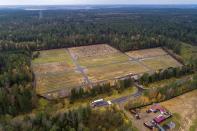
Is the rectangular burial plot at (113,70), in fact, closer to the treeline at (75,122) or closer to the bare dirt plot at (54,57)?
the bare dirt plot at (54,57)

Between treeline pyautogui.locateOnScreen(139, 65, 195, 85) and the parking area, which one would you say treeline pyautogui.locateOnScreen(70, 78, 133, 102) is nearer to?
treeline pyautogui.locateOnScreen(139, 65, 195, 85)

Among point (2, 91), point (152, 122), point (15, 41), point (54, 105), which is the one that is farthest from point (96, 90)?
point (15, 41)

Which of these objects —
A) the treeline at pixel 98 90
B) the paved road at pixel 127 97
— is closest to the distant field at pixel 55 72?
the treeline at pixel 98 90

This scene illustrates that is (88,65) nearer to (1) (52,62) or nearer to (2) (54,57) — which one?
(1) (52,62)

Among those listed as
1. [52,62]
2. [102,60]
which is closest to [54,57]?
[52,62]

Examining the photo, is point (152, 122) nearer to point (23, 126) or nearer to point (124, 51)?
point (23, 126)

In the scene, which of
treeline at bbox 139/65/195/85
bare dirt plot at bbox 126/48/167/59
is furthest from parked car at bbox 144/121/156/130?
bare dirt plot at bbox 126/48/167/59
